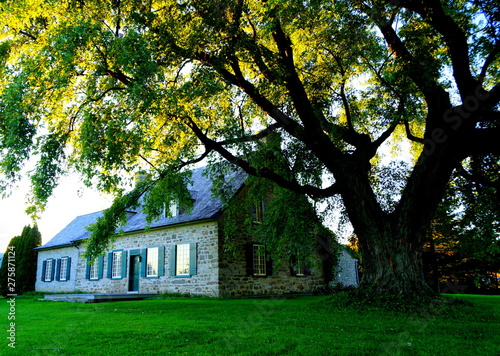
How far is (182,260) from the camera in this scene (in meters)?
16.0

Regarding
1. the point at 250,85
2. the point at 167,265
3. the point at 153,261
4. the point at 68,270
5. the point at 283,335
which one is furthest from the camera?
the point at 68,270

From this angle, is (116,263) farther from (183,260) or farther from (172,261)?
(183,260)

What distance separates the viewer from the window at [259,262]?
53.7ft

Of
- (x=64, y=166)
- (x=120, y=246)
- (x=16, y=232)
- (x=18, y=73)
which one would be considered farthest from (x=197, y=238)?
(x=16, y=232)

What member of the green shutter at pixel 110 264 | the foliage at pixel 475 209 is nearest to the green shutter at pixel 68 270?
the green shutter at pixel 110 264

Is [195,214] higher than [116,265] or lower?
higher

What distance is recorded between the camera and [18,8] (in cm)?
739

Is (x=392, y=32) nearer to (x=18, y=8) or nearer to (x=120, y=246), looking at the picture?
(x=18, y=8)

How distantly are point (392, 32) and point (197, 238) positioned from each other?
10.8 m

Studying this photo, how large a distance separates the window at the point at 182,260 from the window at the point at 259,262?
9.96 feet

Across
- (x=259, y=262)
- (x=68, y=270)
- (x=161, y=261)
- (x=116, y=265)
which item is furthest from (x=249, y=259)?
(x=68, y=270)

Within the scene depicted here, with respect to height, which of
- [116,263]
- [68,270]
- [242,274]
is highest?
[116,263]

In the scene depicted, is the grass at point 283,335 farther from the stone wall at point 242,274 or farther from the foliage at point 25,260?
the foliage at point 25,260

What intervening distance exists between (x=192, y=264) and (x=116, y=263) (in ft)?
19.8
